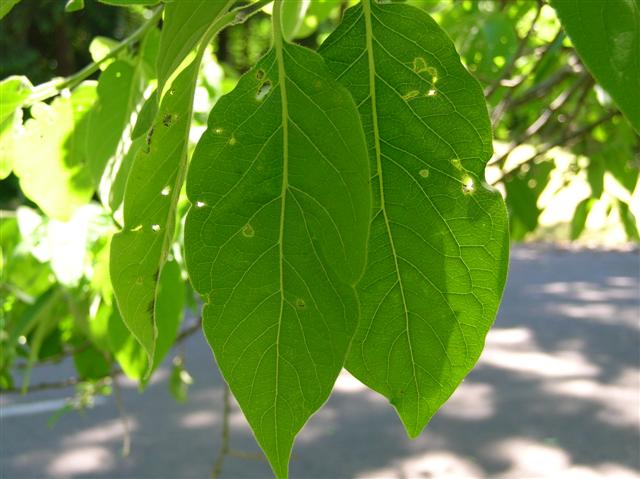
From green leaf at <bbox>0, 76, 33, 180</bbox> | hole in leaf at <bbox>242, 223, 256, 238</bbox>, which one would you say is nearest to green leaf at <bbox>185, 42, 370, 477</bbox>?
hole in leaf at <bbox>242, 223, 256, 238</bbox>

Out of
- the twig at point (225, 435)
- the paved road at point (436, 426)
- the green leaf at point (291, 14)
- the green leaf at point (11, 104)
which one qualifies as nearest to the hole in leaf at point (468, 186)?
the green leaf at point (291, 14)

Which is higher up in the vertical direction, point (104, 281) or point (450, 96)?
point (450, 96)

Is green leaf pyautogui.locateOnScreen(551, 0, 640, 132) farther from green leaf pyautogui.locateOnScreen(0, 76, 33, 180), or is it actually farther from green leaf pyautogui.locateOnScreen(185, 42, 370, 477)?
green leaf pyautogui.locateOnScreen(0, 76, 33, 180)

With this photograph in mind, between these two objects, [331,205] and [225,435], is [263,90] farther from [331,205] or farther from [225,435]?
[225,435]

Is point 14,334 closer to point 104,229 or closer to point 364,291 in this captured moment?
point 104,229

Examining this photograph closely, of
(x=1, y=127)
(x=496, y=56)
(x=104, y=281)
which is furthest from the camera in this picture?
(x=496, y=56)

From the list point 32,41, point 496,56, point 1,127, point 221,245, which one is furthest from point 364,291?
point 32,41

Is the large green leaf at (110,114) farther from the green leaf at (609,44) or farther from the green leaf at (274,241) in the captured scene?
the green leaf at (609,44)
